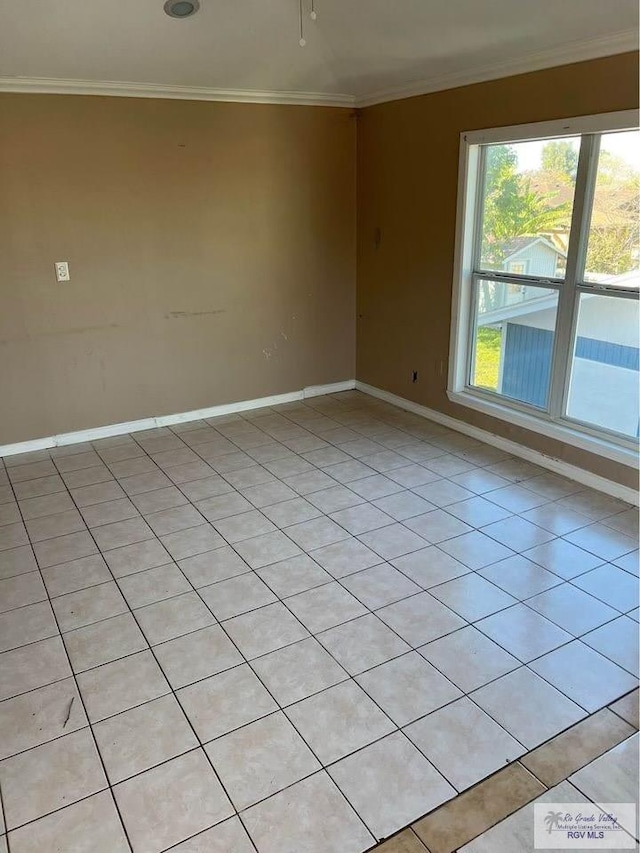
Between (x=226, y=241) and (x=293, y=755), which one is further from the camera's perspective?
(x=226, y=241)

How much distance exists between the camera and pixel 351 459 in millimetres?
4008

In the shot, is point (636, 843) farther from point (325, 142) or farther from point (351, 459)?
point (325, 142)

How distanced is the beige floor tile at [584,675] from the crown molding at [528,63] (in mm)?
2636

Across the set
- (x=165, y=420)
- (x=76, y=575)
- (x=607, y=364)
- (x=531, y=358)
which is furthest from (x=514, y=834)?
(x=165, y=420)

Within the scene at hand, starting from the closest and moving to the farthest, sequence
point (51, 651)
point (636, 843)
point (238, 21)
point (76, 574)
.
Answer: point (636, 843) < point (51, 651) < point (76, 574) < point (238, 21)

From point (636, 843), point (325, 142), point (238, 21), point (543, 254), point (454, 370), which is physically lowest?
point (636, 843)

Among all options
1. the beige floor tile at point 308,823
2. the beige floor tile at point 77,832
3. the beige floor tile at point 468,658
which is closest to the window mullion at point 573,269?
the beige floor tile at point 468,658

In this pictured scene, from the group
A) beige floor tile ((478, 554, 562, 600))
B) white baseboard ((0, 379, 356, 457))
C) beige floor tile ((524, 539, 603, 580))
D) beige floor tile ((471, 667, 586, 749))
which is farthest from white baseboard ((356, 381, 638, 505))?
beige floor tile ((471, 667, 586, 749))

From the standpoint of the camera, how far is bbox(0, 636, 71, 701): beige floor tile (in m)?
2.19

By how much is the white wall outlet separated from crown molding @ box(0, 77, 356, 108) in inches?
38.6

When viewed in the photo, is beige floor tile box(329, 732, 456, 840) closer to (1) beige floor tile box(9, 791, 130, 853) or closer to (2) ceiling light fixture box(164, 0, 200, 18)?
(1) beige floor tile box(9, 791, 130, 853)

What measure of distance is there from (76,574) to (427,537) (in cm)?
165

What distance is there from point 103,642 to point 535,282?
9.66 ft

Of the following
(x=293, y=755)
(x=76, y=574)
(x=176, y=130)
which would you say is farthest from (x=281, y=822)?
(x=176, y=130)
